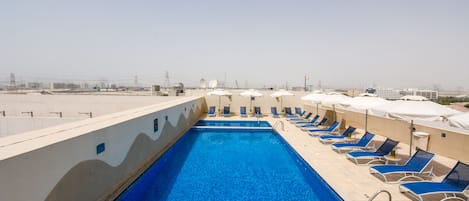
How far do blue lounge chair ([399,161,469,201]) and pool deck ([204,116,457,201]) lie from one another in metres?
0.27

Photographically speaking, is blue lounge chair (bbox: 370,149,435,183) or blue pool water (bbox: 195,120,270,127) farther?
blue pool water (bbox: 195,120,270,127)

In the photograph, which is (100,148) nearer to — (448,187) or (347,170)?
(347,170)

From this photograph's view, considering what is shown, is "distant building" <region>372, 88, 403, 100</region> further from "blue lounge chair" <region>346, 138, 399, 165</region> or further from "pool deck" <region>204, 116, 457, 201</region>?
"blue lounge chair" <region>346, 138, 399, 165</region>

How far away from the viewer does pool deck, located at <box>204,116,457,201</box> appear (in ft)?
14.1

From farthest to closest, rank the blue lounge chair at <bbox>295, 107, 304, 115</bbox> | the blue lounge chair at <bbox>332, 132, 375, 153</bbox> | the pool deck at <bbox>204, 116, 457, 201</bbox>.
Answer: the blue lounge chair at <bbox>295, 107, 304, 115</bbox> → the blue lounge chair at <bbox>332, 132, 375, 153</bbox> → the pool deck at <bbox>204, 116, 457, 201</bbox>

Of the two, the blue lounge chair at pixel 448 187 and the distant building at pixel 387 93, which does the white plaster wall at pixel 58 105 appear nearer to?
the blue lounge chair at pixel 448 187

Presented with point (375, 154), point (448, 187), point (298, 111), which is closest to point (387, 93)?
point (298, 111)

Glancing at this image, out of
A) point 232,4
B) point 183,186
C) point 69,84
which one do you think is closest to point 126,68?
point 69,84

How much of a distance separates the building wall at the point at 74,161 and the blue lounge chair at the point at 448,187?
5.34m

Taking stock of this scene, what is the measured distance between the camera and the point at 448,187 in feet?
12.9

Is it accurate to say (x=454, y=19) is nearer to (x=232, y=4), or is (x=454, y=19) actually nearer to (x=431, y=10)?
(x=431, y=10)

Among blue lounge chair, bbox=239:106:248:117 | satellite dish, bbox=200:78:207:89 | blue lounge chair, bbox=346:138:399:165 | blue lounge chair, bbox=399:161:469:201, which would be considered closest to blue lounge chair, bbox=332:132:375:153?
blue lounge chair, bbox=346:138:399:165

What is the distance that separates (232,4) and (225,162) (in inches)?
403

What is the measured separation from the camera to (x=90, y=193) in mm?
3682
